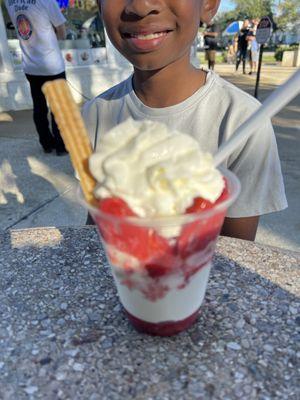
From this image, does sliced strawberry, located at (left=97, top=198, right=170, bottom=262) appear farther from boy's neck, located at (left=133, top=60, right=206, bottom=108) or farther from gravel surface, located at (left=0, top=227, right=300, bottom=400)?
boy's neck, located at (left=133, top=60, right=206, bottom=108)

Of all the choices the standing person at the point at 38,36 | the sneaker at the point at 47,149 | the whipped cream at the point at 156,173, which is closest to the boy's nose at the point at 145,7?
the whipped cream at the point at 156,173

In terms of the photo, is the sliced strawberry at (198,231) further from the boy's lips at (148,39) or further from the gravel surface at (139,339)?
the boy's lips at (148,39)

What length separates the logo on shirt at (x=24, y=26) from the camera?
3.82 metres

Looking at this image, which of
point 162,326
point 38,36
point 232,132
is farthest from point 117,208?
point 38,36

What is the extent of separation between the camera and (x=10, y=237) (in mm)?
1318

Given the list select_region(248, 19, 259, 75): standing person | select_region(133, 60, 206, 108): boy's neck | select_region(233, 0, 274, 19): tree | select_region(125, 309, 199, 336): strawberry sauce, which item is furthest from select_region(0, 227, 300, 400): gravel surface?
select_region(233, 0, 274, 19): tree

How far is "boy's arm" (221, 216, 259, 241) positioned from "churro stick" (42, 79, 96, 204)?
0.82 meters

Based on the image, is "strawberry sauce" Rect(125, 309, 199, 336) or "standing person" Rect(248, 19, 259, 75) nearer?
"strawberry sauce" Rect(125, 309, 199, 336)

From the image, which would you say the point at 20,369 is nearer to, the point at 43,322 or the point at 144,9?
the point at 43,322

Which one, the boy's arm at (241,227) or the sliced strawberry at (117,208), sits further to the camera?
the boy's arm at (241,227)

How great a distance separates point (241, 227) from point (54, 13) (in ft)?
11.2

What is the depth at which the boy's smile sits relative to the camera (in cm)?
113

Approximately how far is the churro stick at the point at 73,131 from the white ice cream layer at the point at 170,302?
8.5 inches

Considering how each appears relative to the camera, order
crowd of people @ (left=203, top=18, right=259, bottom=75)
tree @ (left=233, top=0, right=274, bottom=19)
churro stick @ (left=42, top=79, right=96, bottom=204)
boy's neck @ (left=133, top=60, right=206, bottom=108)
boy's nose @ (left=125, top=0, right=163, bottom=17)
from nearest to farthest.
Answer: churro stick @ (left=42, top=79, right=96, bottom=204) < boy's nose @ (left=125, top=0, right=163, bottom=17) < boy's neck @ (left=133, top=60, right=206, bottom=108) < crowd of people @ (left=203, top=18, right=259, bottom=75) < tree @ (left=233, top=0, right=274, bottom=19)
